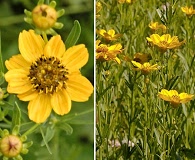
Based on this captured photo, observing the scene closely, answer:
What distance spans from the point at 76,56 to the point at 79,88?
1.9 inches

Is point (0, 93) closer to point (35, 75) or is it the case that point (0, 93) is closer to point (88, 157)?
point (35, 75)

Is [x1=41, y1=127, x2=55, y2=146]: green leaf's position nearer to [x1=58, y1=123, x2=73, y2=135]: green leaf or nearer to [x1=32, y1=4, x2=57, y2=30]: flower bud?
[x1=58, y1=123, x2=73, y2=135]: green leaf

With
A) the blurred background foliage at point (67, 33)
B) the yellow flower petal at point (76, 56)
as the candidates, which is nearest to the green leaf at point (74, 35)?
the yellow flower petal at point (76, 56)

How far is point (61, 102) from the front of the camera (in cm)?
86

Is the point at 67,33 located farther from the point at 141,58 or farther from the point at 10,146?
the point at 10,146

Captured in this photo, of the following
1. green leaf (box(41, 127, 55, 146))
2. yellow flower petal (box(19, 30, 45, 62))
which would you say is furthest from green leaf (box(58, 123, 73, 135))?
yellow flower petal (box(19, 30, 45, 62))

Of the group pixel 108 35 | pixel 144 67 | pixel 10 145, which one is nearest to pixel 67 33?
pixel 108 35

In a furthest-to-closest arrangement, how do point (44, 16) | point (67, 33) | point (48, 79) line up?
point (67, 33), point (48, 79), point (44, 16)

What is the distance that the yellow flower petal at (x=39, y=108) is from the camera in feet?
2.81

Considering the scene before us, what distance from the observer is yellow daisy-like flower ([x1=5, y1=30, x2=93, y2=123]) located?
2.81 ft

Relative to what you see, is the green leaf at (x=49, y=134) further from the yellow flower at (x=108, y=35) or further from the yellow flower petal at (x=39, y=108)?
the yellow flower at (x=108, y=35)

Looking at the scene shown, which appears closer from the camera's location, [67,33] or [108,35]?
[108,35]

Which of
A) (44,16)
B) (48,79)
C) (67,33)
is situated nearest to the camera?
(44,16)

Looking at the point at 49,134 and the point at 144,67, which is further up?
the point at 144,67
